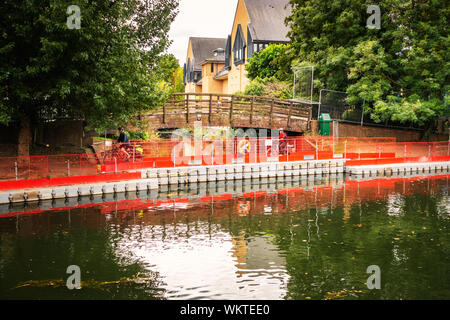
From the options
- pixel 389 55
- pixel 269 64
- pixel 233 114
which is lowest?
pixel 233 114

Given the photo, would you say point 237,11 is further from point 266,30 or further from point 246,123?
point 246,123

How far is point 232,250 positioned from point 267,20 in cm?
5163

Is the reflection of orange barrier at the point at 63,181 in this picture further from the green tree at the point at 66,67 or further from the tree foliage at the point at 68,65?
the tree foliage at the point at 68,65

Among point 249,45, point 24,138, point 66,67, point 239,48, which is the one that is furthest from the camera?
point 239,48

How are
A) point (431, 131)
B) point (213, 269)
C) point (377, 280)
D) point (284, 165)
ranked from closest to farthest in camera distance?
point (377, 280), point (213, 269), point (284, 165), point (431, 131)

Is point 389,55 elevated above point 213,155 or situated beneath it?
elevated above

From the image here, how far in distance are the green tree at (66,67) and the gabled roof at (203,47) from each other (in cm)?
6827

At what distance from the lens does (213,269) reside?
1067 cm

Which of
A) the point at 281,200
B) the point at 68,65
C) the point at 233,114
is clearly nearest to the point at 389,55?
the point at 233,114

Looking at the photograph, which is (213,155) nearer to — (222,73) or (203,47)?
(222,73)

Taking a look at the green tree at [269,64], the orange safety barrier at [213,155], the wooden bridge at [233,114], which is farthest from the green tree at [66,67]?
the green tree at [269,64]

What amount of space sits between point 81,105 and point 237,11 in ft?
156

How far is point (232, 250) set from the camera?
12.3 m

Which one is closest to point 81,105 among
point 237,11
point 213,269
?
point 213,269
